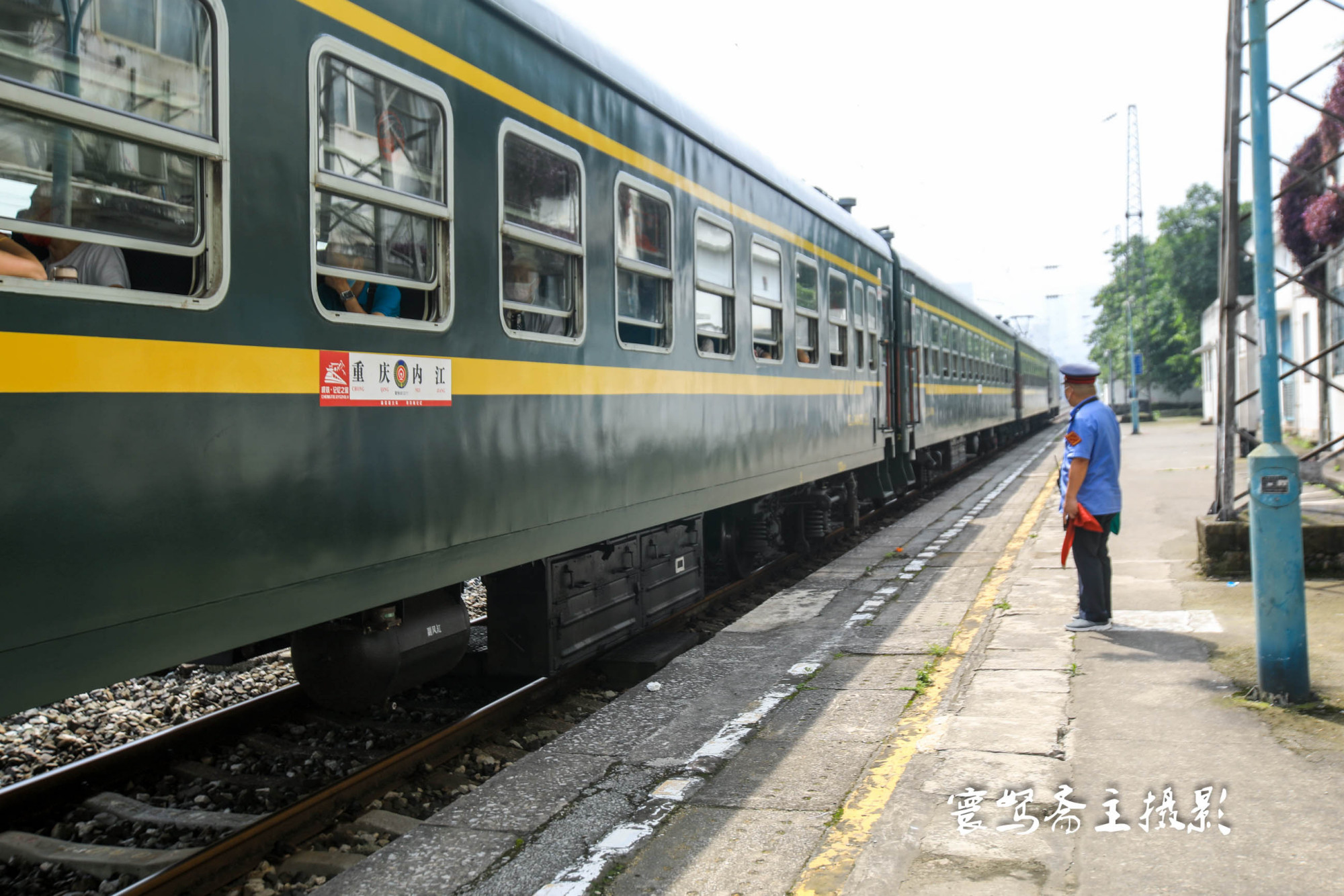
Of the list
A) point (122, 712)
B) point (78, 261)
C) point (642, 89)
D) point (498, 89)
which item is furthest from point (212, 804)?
point (642, 89)

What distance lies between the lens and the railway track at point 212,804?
142 inches

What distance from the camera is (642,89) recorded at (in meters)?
5.92

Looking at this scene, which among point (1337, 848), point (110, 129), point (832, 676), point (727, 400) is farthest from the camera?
point (727, 400)

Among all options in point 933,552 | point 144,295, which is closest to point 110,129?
point 144,295

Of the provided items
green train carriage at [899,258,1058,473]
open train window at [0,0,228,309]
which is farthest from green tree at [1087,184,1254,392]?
open train window at [0,0,228,309]

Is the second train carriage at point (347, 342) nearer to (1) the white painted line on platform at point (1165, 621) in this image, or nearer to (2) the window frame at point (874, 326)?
(1) the white painted line on platform at point (1165, 621)

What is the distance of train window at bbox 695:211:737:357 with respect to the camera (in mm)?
6691

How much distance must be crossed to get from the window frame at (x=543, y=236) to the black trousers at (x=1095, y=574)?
327cm

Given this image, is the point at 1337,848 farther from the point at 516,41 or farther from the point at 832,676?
the point at 516,41

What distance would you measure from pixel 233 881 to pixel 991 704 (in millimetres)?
3146

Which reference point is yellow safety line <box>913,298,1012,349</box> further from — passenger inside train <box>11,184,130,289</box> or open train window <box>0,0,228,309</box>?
passenger inside train <box>11,184,130,289</box>

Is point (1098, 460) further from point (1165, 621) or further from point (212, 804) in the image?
point (212, 804)

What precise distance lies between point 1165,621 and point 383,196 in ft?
Result: 16.9

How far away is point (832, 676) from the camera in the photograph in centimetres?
552
